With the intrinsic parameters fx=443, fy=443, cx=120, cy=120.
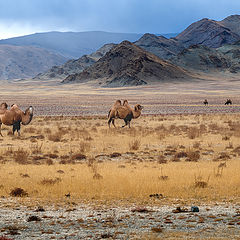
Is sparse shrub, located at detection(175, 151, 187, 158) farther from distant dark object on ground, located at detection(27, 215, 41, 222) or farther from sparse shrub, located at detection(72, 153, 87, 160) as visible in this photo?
distant dark object on ground, located at detection(27, 215, 41, 222)

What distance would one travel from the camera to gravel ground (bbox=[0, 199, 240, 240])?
753 centimetres

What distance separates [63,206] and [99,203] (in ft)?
2.84

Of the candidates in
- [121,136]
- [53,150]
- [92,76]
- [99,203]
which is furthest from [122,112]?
[92,76]

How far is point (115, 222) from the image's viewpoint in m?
8.49

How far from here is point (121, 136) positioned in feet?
A: 86.4

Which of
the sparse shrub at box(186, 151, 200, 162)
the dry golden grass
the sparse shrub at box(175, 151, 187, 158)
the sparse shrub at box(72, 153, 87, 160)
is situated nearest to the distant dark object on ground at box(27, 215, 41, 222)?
the dry golden grass

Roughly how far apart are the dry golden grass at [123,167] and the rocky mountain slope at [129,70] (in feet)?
403

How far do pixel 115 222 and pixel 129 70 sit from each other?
149824 millimetres

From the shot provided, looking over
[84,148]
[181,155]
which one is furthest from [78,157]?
[181,155]

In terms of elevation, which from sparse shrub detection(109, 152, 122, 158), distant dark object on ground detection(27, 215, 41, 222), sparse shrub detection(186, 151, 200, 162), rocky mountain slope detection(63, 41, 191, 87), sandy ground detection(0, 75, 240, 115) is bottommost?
sparse shrub detection(109, 152, 122, 158)

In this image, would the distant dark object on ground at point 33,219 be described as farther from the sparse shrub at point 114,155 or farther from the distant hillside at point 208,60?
the distant hillside at point 208,60

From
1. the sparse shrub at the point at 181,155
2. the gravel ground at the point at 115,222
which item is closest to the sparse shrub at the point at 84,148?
the sparse shrub at the point at 181,155

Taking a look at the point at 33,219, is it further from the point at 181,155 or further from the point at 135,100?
the point at 135,100

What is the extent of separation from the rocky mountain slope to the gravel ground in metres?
137
